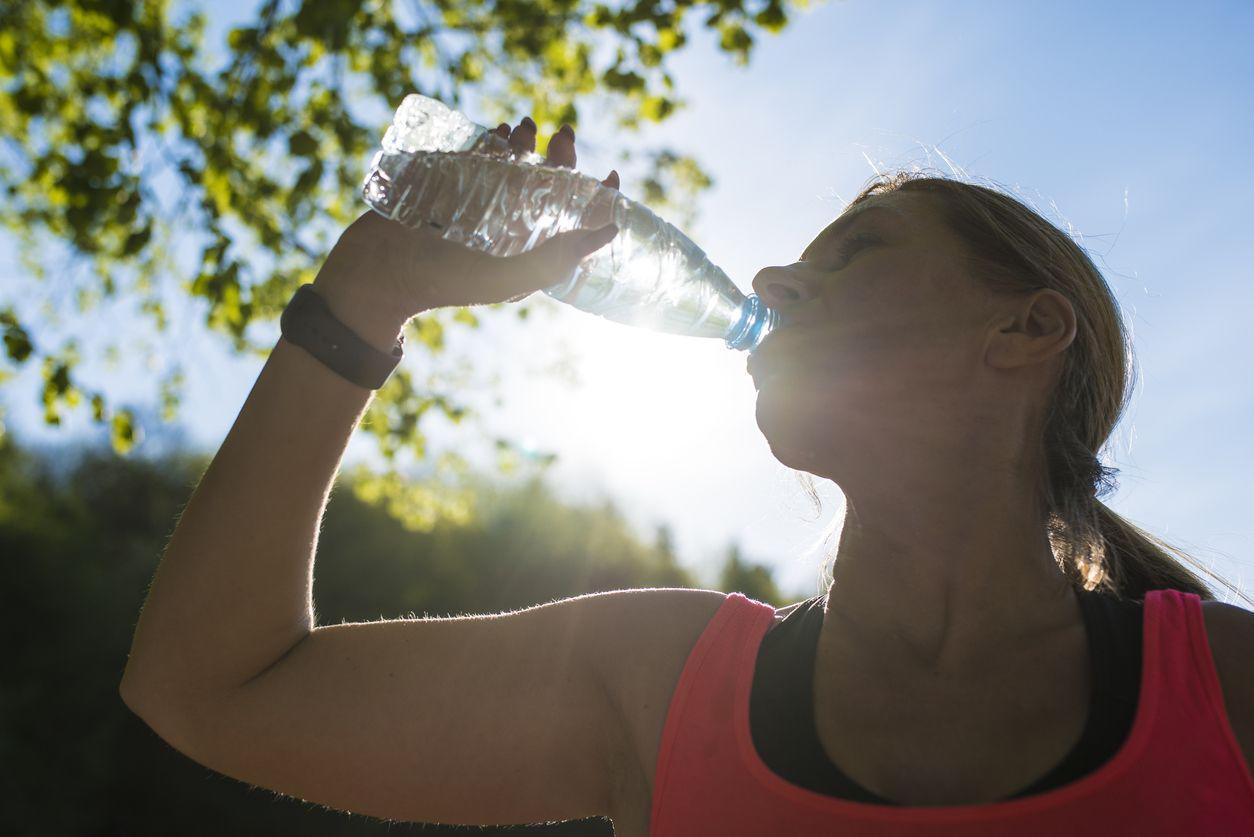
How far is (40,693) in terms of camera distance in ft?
51.2

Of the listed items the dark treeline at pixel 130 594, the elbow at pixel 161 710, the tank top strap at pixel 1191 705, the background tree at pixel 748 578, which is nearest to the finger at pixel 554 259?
the elbow at pixel 161 710

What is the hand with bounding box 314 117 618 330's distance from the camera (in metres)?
1.55

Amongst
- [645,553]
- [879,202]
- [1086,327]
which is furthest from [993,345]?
[645,553]

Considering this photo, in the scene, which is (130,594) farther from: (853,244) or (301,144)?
(853,244)

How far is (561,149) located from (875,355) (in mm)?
749

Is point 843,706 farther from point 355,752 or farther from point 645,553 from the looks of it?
point 645,553

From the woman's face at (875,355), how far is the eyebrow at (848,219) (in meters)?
0.07

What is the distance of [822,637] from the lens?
1542 mm

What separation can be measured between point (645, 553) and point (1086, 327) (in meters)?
30.1

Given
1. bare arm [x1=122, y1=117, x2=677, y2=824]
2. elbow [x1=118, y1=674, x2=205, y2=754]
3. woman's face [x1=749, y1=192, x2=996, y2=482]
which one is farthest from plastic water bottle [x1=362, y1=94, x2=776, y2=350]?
elbow [x1=118, y1=674, x2=205, y2=754]

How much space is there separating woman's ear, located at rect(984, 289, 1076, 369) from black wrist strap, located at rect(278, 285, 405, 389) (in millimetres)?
1196

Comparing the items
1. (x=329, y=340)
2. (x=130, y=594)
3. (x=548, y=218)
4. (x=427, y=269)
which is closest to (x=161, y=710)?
(x=329, y=340)

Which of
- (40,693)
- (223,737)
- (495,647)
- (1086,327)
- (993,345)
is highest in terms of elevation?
(1086,327)

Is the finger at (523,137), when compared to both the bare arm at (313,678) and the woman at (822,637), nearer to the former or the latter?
the woman at (822,637)
